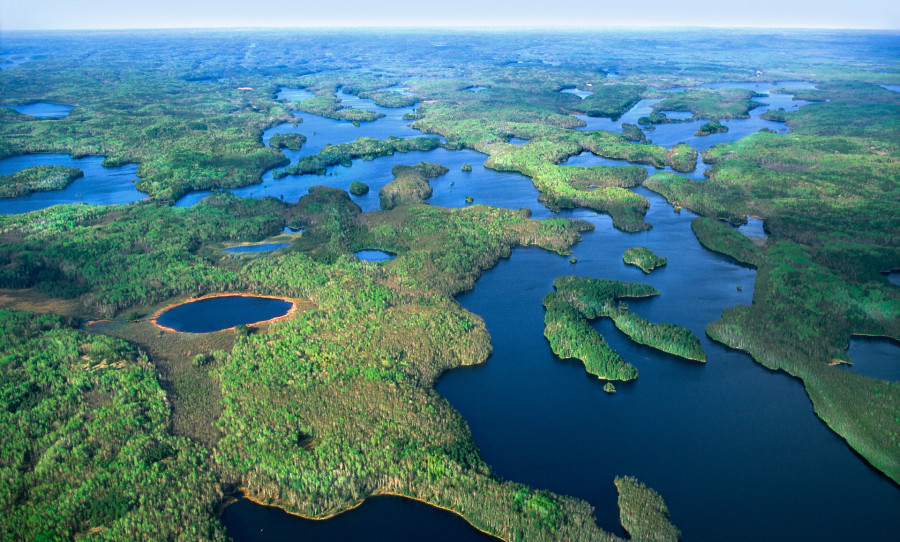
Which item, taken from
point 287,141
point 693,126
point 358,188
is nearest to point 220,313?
point 358,188

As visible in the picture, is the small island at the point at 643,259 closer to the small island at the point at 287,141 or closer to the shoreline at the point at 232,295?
the shoreline at the point at 232,295

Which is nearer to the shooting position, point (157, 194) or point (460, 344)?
point (460, 344)

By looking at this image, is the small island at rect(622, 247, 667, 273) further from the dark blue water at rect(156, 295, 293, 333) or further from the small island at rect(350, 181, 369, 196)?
the small island at rect(350, 181, 369, 196)

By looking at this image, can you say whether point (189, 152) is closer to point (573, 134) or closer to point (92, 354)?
point (92, 354)

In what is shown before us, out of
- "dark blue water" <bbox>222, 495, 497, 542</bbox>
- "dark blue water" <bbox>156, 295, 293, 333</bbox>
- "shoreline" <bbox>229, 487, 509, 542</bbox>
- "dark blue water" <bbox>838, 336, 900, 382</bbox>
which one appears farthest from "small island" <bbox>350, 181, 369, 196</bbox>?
"dark blue water" <bbox>838, 336, 900, 382</bbox>

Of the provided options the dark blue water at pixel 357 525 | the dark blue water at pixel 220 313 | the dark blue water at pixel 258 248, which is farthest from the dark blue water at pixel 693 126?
the dark blue water at pixel 357 525

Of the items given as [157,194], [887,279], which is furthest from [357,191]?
[887,279]
